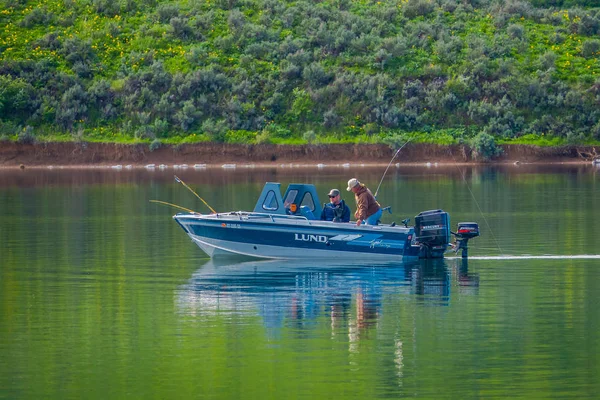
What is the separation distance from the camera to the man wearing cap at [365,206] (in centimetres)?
3053

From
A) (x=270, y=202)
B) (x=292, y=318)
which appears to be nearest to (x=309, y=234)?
(x=270, y=202)

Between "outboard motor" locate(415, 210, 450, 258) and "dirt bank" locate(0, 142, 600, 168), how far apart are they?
45.4 meters

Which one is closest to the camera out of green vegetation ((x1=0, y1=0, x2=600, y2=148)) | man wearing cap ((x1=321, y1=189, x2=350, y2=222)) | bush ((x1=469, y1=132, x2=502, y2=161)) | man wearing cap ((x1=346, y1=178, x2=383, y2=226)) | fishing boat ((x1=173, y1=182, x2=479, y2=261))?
fishing boat ((x1=173, y1=182, x2=479, y2=261))

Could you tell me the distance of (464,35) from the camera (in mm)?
89438

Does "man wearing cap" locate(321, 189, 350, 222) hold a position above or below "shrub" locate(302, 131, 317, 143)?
below

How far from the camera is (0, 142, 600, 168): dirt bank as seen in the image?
250 ft

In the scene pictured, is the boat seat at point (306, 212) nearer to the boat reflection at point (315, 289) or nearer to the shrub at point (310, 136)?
the boat reflection at point (315, 289)

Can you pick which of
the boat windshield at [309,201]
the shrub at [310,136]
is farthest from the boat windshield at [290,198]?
the shrub at [310,136]

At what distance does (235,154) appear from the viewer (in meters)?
76.8

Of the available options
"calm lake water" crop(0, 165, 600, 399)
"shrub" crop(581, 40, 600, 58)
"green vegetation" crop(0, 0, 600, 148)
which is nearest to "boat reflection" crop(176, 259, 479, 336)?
"calm lake water" crop(0, 165, 600, 399)

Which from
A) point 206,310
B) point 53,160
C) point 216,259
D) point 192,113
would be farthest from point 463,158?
point 206,310

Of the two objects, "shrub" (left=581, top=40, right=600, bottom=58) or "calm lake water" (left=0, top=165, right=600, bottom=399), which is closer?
"calm lake water" (left=0, top=165, right=600, bottom=399)

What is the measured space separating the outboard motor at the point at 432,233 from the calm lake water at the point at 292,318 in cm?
41

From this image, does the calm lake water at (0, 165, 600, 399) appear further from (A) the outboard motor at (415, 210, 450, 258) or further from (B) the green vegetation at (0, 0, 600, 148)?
(B) the green vegetation at (0, 0, 600, 148)
